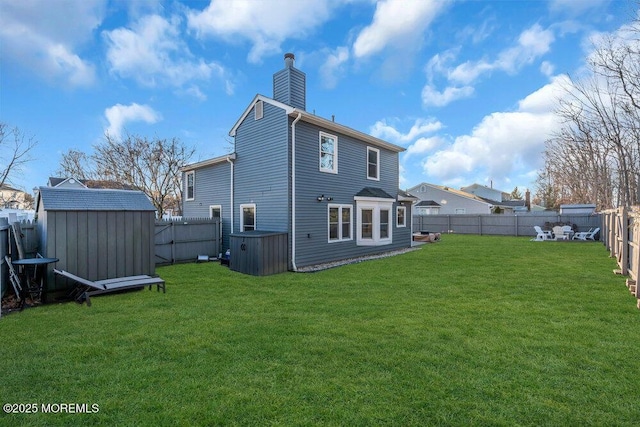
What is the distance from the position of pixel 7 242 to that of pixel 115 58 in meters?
9.57

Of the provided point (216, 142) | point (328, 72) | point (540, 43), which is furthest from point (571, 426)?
point (216, 142)

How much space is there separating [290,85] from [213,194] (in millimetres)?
5777

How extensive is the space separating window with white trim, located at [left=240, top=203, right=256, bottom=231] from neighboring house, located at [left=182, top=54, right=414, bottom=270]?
37 mm

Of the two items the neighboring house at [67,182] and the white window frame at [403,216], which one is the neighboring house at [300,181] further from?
the neighboring house at [67,182]

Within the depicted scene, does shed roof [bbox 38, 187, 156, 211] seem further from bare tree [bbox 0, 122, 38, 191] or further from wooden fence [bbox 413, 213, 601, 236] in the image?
wooden fence [bbox 413, 213, 601, 236]

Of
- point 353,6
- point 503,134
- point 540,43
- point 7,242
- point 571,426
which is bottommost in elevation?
point 571,426

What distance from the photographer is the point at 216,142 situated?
24719 mm

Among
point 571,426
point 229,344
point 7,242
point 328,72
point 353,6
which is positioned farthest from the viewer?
point 328,72

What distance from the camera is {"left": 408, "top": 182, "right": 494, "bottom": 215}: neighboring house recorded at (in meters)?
33.3

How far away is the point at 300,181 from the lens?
32.7ft

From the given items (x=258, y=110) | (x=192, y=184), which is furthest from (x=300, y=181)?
(x=192, y=184)

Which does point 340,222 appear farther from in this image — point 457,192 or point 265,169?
point 457,192

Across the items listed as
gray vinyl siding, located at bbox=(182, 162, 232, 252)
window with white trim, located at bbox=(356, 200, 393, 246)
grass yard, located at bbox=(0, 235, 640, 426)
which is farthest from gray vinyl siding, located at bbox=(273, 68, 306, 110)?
grass yard, located at bbox=(0, 235, 640, 426)

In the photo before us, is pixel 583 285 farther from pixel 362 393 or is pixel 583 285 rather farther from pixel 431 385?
pixel 362 393
